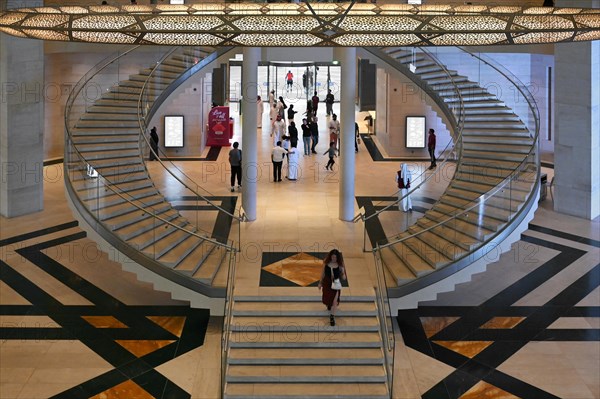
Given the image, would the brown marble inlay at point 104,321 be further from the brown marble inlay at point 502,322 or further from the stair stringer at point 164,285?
the brown marble inlay at point 502,322

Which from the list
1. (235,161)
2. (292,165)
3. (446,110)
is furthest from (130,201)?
(292,165)

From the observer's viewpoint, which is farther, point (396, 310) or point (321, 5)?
point (396, 310)

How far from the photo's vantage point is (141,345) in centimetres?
1276

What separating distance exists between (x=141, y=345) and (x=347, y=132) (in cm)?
765

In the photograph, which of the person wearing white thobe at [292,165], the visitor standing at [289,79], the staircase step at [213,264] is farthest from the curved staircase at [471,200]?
the visitor standing at [289,79]

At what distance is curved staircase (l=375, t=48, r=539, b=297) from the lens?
13.9 m

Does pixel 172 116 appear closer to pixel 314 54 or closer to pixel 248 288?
pixel 314 54

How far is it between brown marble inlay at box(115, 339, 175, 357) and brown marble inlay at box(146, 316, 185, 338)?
1.40 feet

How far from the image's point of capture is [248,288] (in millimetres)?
13500

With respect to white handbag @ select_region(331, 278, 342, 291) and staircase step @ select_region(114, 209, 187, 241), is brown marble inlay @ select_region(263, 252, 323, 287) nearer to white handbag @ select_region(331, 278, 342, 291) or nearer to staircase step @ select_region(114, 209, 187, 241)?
white handbag @ select_region(331, 278, 342, 291)

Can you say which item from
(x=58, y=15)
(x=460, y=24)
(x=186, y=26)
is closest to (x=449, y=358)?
(x=460, y=24)

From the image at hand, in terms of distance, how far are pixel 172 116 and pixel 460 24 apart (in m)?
20.3

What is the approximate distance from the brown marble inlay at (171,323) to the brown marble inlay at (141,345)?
0.43 metres

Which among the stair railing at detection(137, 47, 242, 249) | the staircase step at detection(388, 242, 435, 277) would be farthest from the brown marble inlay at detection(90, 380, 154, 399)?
→ the stair railing at detection(137, 47, 242, 249)
